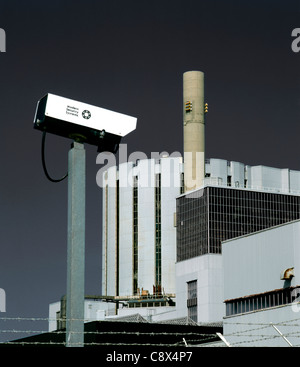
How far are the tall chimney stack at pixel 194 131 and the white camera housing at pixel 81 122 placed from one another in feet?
446

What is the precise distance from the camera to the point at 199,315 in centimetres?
14625

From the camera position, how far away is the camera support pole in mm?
22047

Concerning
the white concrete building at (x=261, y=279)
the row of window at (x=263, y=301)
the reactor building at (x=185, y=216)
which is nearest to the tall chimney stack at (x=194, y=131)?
the reactor building at (x=185, y=216)

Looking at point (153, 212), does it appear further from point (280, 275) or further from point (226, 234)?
point (280, 275)

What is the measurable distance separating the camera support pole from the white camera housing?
1.15 metres

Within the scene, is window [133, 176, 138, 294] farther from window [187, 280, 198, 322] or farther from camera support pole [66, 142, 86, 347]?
camera support pole [66, 142, 86, 347]

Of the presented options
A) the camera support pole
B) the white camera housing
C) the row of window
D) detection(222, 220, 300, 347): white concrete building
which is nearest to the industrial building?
detection(222, 220, 300, 347): white concrete building

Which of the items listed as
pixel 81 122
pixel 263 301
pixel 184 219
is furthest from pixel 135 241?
pixel 81 122

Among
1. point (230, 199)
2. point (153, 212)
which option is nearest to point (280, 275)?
point (230, 199)

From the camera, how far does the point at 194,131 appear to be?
162m

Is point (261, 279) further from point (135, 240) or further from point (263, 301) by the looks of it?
point (135, 240)

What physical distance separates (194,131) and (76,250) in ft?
460
